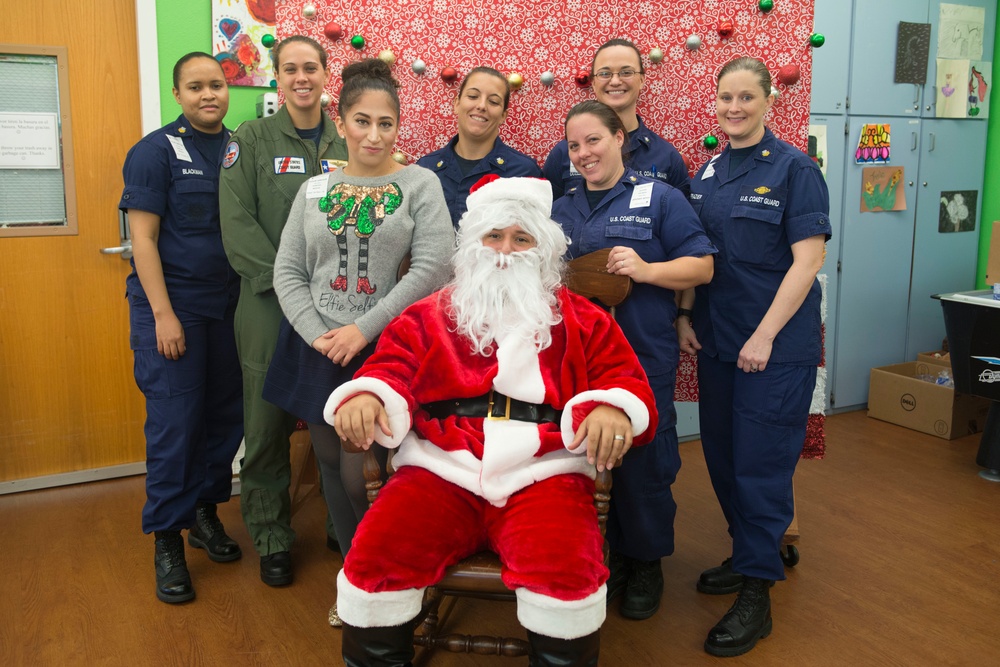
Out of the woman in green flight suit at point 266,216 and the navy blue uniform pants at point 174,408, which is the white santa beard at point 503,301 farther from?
the navy blue uniform pants at point 174,408

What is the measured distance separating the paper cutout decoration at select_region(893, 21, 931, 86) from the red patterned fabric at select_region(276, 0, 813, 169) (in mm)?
1918

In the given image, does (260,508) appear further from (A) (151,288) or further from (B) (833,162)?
(B) (833,162)

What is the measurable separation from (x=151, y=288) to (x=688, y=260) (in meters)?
1.76

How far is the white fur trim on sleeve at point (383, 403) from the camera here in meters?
1.94

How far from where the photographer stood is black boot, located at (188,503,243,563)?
292cm

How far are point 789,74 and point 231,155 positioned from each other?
211 cm

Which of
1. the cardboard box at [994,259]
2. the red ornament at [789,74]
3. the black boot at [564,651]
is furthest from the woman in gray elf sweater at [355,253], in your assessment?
the cardboard box at [994,259]

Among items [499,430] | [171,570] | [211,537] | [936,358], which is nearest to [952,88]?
[936,358]

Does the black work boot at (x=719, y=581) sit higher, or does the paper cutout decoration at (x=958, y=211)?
the paper cutout decoration at (x=958, y=211)

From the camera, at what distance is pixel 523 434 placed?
2.01 metres

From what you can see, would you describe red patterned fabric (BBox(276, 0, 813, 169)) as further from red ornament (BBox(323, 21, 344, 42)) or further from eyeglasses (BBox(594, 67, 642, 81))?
eyeglasses (BBox(594, 67, 642, 81))

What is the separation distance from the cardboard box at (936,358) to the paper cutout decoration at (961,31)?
5.93 feet

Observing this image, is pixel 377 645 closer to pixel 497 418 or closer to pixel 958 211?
pixel 497 418

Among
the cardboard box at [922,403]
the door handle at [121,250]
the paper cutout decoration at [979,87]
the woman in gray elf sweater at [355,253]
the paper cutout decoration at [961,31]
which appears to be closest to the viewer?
the woman in gray elf sweater at [355,253]
